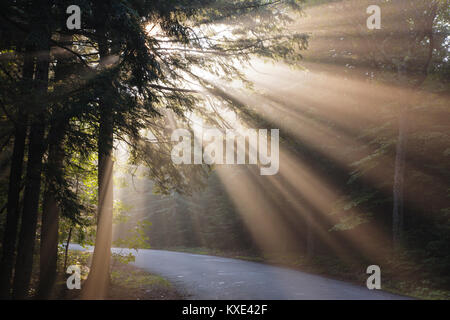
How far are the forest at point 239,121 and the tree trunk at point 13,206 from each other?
27 mm

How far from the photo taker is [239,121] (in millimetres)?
9625

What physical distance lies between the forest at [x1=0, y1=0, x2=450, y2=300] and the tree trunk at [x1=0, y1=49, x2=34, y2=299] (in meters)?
0.03

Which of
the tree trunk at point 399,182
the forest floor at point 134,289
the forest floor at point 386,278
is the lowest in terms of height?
the forest floor at point 134,289

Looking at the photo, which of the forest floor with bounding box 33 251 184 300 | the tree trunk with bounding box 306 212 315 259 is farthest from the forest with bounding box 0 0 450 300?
the forest floor with bounding box 33 251 184 300

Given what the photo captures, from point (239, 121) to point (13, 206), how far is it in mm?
6100

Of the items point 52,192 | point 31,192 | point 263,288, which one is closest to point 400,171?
point 263,288

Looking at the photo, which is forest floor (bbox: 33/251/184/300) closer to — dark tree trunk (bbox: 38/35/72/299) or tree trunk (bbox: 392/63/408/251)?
dark tree trunk (bbox: 38/35/72/299)

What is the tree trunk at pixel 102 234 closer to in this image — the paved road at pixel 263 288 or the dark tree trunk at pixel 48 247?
the dark tree trunk at pixel 48 247

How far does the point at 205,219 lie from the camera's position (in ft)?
114

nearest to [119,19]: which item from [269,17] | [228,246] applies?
[269,17]

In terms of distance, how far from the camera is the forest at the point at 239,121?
633cm

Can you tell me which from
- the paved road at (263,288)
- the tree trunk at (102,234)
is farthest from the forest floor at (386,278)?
the tree trunk at (102,234)

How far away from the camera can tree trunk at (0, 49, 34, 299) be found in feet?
20.6
